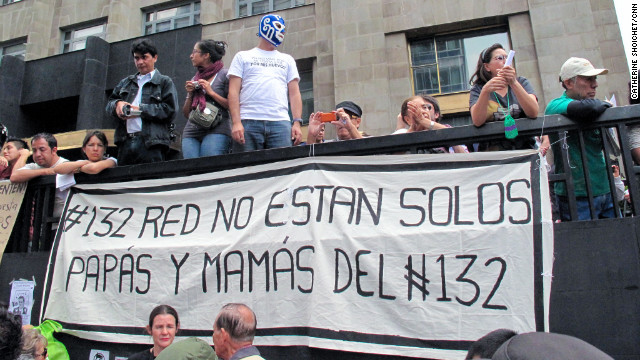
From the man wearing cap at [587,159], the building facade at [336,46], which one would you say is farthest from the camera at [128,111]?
the building facade at [336,46]

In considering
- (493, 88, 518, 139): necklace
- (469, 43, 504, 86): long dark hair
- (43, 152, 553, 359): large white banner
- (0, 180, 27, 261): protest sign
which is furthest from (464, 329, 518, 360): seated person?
(0, 180, 27, 261): protest sign

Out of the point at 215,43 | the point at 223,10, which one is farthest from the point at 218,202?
the point at 223,10

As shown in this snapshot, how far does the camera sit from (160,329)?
335 cm

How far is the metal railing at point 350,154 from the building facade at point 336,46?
7.74 metres

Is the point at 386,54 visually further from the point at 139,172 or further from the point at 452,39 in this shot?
the point at 139,172

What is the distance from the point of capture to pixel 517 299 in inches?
108

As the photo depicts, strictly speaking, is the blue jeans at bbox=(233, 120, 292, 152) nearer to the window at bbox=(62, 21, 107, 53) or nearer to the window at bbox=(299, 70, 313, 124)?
the window at bbox=(299, 70, 313, 124)

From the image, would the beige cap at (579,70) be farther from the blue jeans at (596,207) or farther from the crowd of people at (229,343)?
the crowd of people at (229,343)

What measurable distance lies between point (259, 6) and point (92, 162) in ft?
36.3

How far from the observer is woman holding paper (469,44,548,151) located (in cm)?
317

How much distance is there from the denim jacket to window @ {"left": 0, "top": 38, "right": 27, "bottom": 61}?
15.1m

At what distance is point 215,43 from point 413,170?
2.75 m

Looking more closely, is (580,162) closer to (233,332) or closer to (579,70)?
(579,70)

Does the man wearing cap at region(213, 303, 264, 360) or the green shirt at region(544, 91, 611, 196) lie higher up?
the green shirt at region(544, 91, 611, 196)
